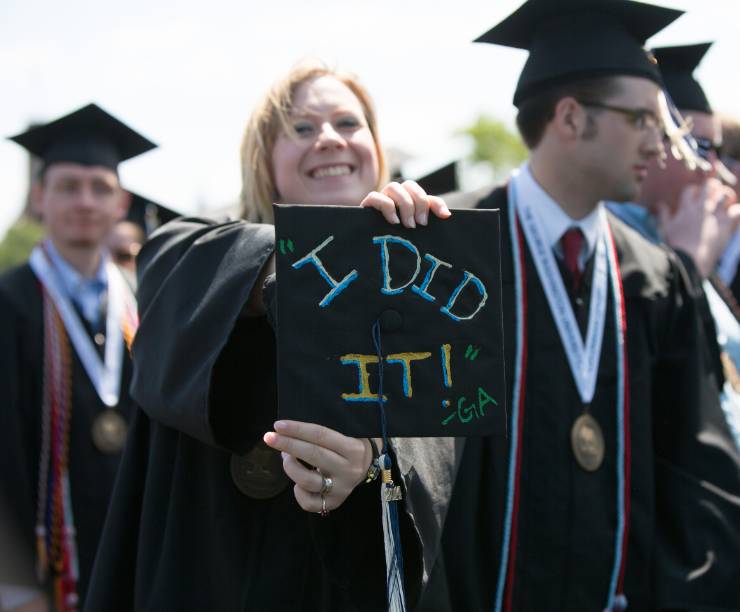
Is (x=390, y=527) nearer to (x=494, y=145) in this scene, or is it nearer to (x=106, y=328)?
(x=106, y=328)

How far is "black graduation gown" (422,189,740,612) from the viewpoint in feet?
8.99

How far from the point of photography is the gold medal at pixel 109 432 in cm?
417

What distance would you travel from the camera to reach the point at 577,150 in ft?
10.8

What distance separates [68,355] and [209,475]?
2.21 metres

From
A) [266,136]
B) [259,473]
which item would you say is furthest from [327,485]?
[266,136]

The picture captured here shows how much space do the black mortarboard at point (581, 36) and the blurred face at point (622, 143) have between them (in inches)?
3.9

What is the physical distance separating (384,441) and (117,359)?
111 inches

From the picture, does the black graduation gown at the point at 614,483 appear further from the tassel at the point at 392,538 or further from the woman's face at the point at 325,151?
the tassel at the point at 392,538

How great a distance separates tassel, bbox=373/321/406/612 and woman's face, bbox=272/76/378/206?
0.83 meters

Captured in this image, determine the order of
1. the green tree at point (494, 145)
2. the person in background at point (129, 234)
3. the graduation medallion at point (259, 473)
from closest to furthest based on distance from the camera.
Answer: the graduation medallion at point (259, 473) < the person in background at point (129, 234) < the green tree at point (494, 145)

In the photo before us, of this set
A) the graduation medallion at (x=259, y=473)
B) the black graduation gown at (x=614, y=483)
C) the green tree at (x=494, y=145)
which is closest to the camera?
the graduation medallion at (x=259, y=473)

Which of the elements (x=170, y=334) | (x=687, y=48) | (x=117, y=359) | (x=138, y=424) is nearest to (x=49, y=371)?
(x=117, y=359)

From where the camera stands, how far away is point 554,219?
308 cm

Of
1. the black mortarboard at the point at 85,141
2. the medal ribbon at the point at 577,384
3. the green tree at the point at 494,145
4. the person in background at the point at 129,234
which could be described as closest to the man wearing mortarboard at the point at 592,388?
the medal ribbon at the point at 577,384
